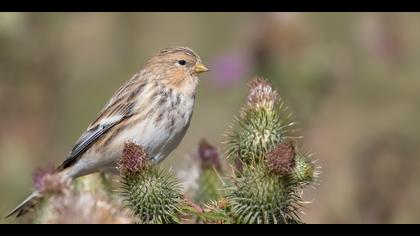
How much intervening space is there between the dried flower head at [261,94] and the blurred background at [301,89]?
3682mm

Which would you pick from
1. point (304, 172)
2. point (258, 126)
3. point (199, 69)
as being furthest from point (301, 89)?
point (304, 172)

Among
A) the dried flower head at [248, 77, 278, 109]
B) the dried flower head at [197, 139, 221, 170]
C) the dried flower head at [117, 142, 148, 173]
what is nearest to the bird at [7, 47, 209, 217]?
the dried flower head at [197, 139, 221, 170]

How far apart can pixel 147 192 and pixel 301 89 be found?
571 cm

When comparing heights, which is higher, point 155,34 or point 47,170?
point 155,34

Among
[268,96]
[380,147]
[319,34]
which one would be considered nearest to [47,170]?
[268,96]

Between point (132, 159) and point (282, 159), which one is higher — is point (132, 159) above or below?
below

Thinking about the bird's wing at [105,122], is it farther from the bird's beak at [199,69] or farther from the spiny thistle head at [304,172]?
the spiny thistle head at [304,172]

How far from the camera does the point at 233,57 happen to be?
1183 cm

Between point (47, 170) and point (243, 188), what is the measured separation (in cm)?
116

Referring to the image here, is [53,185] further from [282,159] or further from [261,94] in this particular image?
[261,94]

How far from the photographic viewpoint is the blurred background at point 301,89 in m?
9.36

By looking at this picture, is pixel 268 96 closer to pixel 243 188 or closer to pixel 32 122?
pixel 243 188

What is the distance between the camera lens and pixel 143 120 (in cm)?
789

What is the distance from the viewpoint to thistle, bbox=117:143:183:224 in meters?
5.09
